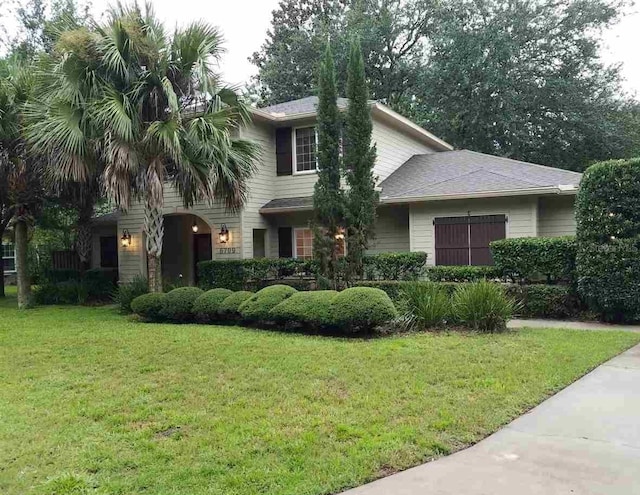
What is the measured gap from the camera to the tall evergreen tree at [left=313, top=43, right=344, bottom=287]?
11.6m

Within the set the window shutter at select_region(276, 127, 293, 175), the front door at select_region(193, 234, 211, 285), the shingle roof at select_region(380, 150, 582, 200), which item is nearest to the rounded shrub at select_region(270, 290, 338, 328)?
the shingle roof at select_region(380, 150, 582, 200)

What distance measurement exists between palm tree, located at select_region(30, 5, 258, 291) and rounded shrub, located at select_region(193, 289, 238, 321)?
Answer: 2.00 metres

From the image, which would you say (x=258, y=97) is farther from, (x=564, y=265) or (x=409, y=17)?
(x=564, y=265)

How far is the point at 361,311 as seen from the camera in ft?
26.8

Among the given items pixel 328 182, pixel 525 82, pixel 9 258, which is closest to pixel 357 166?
pixel 328 182

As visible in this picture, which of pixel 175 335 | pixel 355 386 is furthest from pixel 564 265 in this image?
pixel 175 335

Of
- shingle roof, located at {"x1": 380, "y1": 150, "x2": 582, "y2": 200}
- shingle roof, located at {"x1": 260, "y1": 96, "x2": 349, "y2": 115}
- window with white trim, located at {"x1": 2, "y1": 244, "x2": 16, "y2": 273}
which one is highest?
shingle roof, located at {"x1": 260, "y1": 96, "x2": 349, "y2": 115}

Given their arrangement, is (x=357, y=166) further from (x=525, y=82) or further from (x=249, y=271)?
(x=525, y=82)

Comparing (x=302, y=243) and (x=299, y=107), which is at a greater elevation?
(x=299, y=107)

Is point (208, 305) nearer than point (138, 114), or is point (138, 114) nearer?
point (208, 305)

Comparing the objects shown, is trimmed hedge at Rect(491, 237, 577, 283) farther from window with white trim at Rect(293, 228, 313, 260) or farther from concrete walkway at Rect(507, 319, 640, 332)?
window with white trim at Rect(293, 228, 313, 260)

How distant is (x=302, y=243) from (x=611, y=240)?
815cm

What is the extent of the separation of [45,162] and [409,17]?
20150mm

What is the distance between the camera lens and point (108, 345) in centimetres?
784
